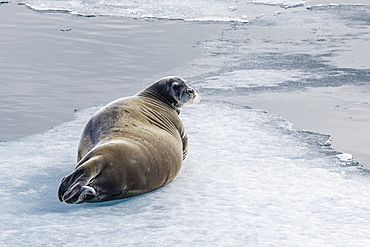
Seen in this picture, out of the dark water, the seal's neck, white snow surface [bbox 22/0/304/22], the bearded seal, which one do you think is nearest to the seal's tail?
the bearded seal

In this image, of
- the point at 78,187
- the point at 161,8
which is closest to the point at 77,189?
the point at 78,187

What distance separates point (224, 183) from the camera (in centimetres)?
389

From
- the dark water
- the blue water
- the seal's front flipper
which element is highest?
A: the seal's front flipper

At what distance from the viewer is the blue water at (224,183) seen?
2912mm

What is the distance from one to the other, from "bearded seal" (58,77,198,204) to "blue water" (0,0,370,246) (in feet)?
0.29

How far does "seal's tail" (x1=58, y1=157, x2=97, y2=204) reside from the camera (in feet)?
10.5

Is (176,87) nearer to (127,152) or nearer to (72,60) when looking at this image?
(127,152)

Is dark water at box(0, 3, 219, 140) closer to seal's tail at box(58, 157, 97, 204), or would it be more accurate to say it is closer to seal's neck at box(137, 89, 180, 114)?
seal's neck at box(137, 89, 180, 114)

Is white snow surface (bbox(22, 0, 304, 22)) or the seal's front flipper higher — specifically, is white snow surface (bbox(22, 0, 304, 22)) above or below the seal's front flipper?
below

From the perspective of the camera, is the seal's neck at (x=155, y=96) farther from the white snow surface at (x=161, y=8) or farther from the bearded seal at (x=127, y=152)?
the white snow surface at (x=161, y=8)

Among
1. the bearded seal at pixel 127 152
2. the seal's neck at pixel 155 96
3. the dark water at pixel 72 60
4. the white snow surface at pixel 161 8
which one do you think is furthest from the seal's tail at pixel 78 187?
the white snow surface at pixel 161 8

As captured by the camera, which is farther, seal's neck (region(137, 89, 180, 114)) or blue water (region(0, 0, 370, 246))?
seal's neck (region(137, 89, 180, 114))

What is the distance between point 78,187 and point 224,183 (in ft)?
3.42

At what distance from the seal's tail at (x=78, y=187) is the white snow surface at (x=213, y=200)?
68 mm
